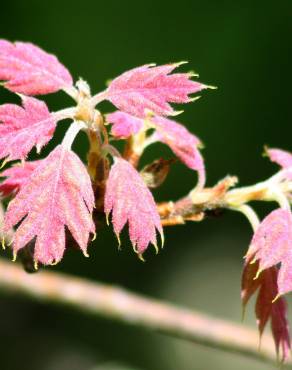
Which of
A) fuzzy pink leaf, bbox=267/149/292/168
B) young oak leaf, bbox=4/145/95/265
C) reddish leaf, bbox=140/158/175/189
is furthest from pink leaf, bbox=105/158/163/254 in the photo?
fuzzy pink leaf, bbox=267/149/292/168

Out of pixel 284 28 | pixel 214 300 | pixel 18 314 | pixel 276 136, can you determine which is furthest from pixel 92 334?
pixel 284 28

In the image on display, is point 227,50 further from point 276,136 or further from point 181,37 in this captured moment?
point 276,136

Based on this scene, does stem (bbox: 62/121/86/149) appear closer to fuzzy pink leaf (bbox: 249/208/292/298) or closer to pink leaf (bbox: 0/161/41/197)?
pink leaf (bbox: 0/161/41/197)

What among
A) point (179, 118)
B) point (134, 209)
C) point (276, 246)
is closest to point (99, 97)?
point (134, 209)

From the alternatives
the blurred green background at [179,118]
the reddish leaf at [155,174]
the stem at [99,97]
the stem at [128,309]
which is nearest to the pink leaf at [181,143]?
the reddish leaf at [155,174]

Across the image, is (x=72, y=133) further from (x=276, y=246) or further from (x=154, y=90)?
(x=276, y=246)
